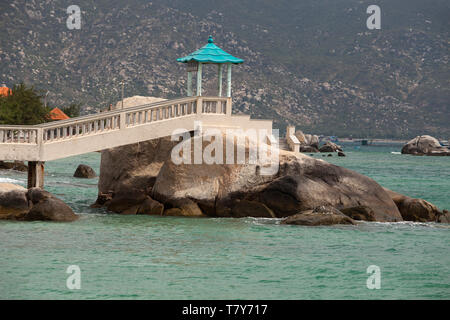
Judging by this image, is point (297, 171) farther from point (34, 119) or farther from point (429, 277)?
point (34, 119)

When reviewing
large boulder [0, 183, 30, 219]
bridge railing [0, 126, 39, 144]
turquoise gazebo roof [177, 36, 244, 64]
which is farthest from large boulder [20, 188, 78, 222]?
turquoise gazebo roof [177, 36, 244, 64]

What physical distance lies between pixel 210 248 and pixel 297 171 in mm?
7034

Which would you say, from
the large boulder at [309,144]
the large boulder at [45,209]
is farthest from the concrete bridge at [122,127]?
the large boulder at [309,144]

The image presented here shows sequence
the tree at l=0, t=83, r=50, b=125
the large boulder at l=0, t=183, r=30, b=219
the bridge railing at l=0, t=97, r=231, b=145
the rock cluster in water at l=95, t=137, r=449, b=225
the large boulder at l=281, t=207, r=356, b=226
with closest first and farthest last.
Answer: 1. the large boulder at l=281, t=207, r=356, b=226
2. the large boulder at l=0, t=183, r=30, b=219
3. the rock cluster in water at l=95, t=137, r=449, b=225
4. the bridge railing at l=0, t=97, r=231, b=145
5. the tree at l=0, t=83, r=50, b=125

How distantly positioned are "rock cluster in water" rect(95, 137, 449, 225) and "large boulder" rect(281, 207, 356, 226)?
0.05 m

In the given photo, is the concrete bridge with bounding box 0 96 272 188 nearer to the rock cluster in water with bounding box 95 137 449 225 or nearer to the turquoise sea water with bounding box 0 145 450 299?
the rock cluster in water with bounding box 95 137 449 225

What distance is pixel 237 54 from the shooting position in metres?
173

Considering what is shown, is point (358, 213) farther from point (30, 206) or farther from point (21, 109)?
point (21, 109)

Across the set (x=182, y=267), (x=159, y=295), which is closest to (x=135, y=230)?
(x=182, y=267)

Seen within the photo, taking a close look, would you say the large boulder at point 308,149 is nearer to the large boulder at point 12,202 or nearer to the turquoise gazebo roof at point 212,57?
the turquoise gazebo roof at point 212,57

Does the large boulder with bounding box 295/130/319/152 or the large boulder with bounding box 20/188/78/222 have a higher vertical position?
the large boulder with bounding box 295/130/319/152

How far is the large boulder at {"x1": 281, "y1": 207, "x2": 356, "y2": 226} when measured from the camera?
2445 cm

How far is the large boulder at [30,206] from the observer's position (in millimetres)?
24250

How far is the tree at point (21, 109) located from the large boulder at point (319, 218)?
1735 inches
